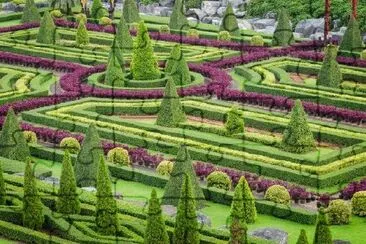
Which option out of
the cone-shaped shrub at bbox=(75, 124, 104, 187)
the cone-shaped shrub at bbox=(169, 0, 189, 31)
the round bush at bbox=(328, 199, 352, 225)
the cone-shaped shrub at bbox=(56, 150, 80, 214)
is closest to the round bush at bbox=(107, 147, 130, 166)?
the cone-shaped shrub at bbox=(75, 124, 104, 187)

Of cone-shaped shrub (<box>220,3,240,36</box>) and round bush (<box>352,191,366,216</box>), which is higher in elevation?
cone-shaped shrub (<box>220,3,240,36</box>)

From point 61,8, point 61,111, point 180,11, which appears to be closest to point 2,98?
point 61,111

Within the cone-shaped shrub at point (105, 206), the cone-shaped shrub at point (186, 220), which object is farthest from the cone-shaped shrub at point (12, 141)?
the cone-shaped shrub at point (186, 220)

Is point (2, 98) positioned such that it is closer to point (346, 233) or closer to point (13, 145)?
point (13, 145)

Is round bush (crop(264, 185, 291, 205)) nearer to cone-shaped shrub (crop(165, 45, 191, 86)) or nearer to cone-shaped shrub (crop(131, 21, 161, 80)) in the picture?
cone-shaped shrub (crop(165, 45, 191, 86))

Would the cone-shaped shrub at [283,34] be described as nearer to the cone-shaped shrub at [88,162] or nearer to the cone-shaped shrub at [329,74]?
the cone-shaped shrub at [329,74]

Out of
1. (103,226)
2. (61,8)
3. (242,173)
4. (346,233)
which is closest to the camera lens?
(103,226)
